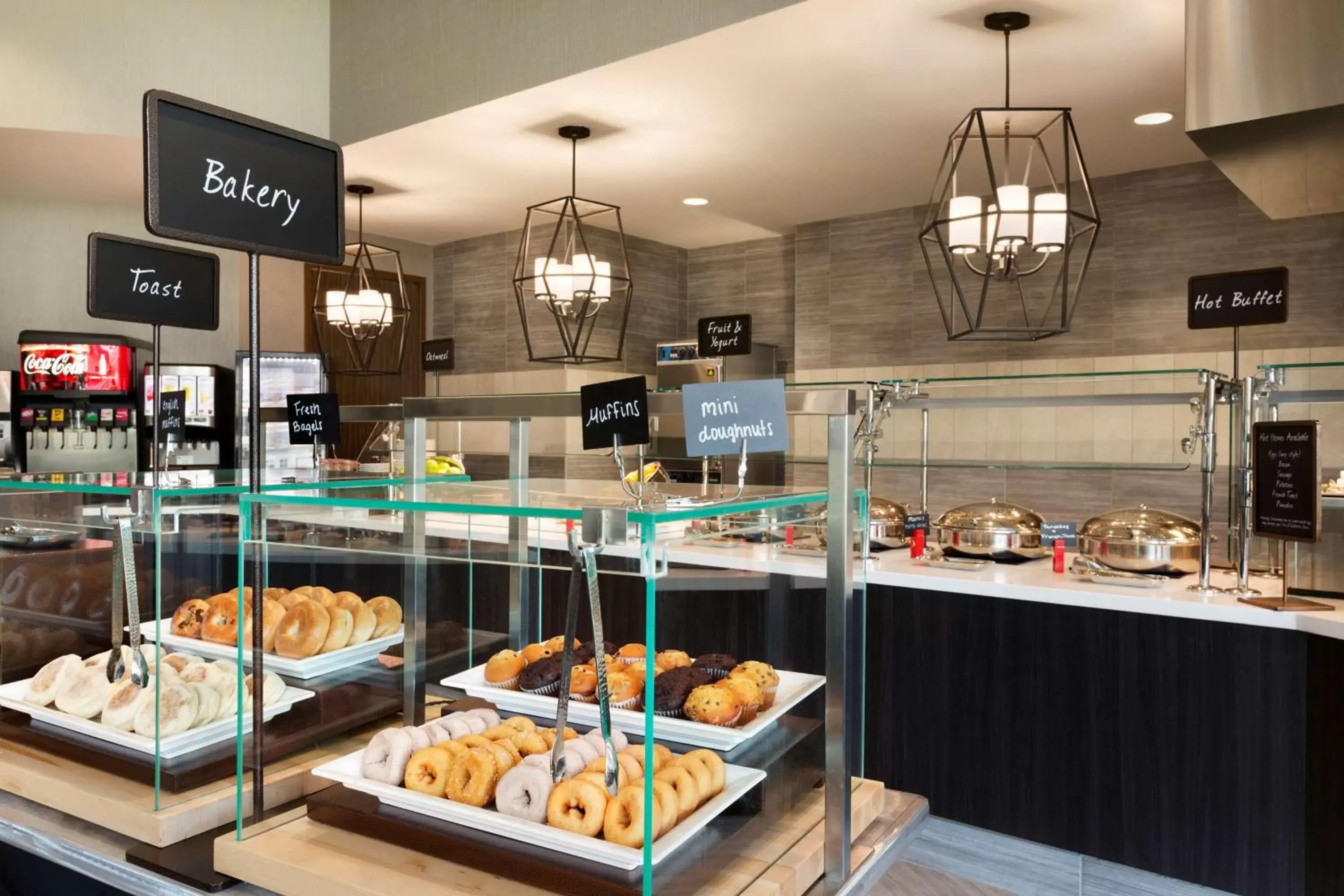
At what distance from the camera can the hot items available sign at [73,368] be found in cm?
500

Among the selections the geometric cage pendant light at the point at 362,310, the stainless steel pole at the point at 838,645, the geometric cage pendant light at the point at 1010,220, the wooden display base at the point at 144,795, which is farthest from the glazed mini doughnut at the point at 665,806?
the geometric cage pendant light at the point at 362,310

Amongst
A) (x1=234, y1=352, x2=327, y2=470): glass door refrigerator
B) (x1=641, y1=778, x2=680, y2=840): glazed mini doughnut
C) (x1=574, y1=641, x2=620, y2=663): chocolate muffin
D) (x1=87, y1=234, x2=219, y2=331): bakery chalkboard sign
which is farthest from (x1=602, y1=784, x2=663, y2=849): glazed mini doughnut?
(x1=234, y1=352, x2=327, y2=470): glass door refrigerator

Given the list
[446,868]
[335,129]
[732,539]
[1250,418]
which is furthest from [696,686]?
[335,129]

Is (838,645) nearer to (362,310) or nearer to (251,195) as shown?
(251,195)

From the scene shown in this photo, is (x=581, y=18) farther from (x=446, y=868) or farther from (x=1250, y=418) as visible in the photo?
(x=446, y=868)

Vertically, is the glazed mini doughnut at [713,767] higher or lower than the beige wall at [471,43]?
lower

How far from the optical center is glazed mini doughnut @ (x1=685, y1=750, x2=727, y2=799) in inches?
38.9

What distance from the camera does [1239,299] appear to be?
265 centimetres

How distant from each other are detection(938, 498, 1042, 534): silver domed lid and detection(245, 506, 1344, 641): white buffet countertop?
11cm

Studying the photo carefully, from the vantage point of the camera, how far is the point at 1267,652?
88.2 inches

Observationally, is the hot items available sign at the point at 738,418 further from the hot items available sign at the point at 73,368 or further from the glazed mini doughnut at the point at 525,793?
the hot items available sign at the point at 73,368

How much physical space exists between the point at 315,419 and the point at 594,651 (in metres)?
0.98

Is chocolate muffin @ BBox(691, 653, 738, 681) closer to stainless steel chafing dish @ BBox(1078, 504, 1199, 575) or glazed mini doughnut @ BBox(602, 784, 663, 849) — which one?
glazed mini doughnut @ BBox(602, 784, 663, 849)

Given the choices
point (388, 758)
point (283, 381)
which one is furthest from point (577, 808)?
point (283, 381)
